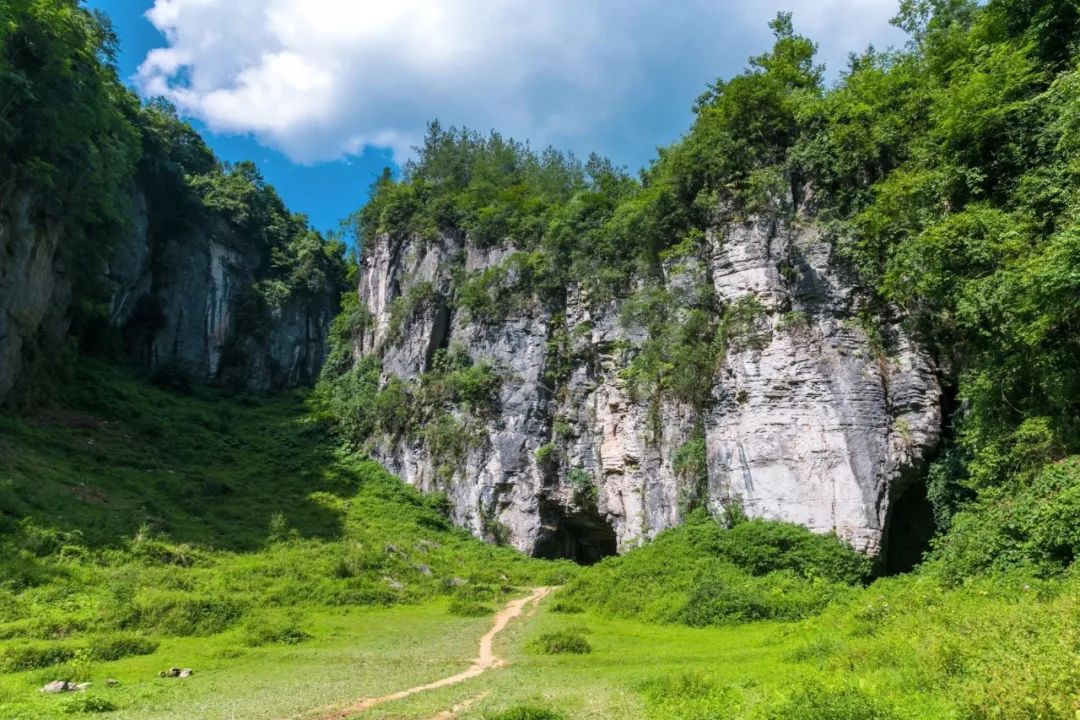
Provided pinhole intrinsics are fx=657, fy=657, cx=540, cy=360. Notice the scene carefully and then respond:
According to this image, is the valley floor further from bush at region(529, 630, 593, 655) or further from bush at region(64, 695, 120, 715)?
bush at region(529, 630, 593, 655)

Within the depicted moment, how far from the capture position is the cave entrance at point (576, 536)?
31219 millimetres

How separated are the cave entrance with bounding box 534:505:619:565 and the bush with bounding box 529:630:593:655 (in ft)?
51.6

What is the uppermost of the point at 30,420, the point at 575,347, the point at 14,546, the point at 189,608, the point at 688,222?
the point at 688,222

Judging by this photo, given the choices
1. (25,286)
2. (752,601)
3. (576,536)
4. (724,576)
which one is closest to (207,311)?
(25,286)

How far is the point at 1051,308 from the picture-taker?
44.6 ft

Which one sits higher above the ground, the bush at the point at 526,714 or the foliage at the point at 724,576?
the foliage at the point at 724,576

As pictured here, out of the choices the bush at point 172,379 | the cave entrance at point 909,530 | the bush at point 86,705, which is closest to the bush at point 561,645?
the bush at point 86,705

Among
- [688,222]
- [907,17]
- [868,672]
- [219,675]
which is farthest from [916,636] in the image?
[907,17]

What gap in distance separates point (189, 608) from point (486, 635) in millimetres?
7296

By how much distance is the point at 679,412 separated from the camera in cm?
2572

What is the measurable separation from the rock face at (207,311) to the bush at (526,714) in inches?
1398

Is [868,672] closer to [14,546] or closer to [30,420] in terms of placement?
[14,546]

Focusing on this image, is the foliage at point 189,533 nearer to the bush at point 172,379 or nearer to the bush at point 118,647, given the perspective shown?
the bush at point 118,647

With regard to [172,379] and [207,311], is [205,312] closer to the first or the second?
[207,311]
